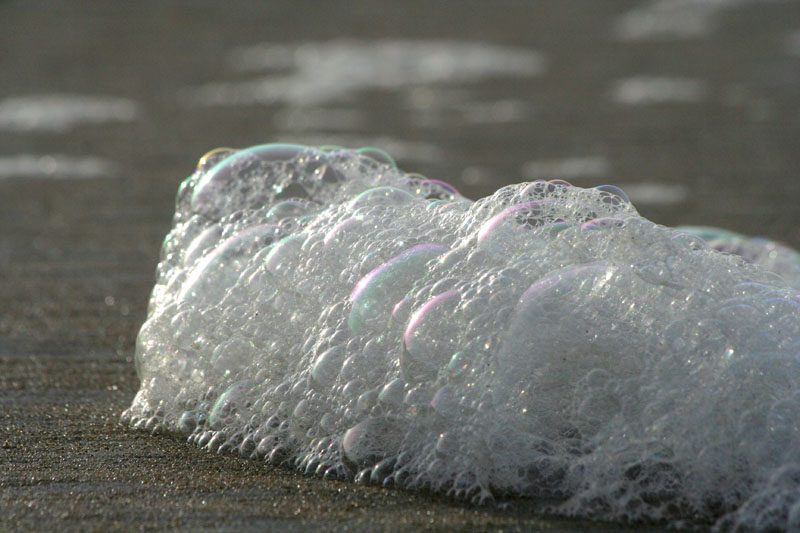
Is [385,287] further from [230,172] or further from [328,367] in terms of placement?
[230,172]

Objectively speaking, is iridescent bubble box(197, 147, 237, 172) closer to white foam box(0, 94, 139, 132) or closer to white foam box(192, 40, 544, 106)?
white foam box(0, 94, 139, 132)

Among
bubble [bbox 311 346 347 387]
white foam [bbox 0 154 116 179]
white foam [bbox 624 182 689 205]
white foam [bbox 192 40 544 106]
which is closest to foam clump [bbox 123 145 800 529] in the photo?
bubble [bbox 311 346 347 387]

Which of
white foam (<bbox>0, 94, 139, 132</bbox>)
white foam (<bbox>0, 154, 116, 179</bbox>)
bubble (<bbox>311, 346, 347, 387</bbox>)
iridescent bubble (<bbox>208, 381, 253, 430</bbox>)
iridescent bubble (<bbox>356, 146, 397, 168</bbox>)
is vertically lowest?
iridescent bubble (<bbox>208, 381, 253, 430</bbox>)

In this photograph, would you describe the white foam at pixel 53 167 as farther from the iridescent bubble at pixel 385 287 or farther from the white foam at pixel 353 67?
the iridescent bubble at pixel 385 287

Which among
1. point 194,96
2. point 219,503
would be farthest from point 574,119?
point 219,503

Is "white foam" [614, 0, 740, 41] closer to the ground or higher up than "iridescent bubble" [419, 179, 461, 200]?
higher up

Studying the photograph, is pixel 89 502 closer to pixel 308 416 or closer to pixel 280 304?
pixel 308 416
